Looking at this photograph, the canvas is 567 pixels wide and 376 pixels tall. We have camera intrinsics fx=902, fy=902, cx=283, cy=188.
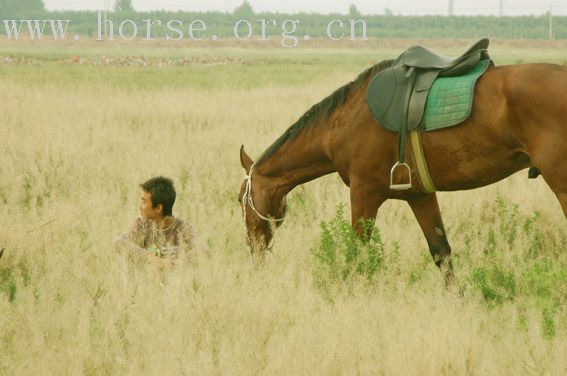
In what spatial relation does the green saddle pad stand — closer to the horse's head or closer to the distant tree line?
the horse's head

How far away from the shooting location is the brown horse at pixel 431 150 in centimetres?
509

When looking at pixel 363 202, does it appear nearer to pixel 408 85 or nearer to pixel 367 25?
pixel 408 85

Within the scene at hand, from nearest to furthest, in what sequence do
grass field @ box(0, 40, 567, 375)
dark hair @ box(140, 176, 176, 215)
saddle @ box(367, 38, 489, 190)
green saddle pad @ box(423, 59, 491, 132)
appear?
grass field @ box(0, 40, 567, 375)
green saddle pad @ box(423, 59, 491, 132)
saddle @ box(367, 38, 489, 190)
dark hair @ box(140, 176, 176, 215)

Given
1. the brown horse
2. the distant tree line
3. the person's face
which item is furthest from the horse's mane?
the distant tree line

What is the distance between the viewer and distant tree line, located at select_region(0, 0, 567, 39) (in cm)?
8425

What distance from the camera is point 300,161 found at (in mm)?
6402

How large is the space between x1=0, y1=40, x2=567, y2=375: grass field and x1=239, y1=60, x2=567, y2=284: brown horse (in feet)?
1.14

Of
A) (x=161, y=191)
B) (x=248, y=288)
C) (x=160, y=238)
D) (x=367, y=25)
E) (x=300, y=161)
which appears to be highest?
(x=367, y=25)

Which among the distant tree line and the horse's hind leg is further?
the distant tree line

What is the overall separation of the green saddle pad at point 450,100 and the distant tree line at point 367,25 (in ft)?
250

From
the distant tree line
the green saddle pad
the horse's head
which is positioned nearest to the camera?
the green saddle pad

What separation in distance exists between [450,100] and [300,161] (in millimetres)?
1362

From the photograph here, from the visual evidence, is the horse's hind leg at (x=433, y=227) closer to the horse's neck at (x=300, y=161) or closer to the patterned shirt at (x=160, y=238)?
the horse's neck at (x=300, y=161)

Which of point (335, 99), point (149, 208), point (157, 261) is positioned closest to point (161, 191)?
point (149, 208)
